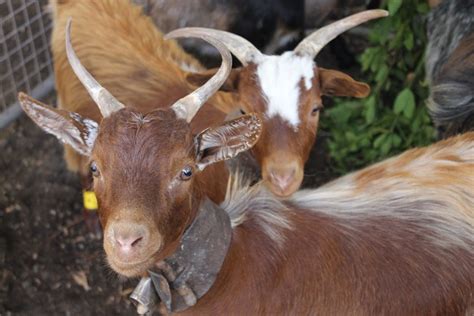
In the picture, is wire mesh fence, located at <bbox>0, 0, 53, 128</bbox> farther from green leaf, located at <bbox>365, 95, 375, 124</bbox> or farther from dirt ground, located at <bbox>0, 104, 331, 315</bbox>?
green leaf, located at <bbox>365, 95, 375, 124</bbox>

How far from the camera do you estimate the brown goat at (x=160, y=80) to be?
12.1 ft

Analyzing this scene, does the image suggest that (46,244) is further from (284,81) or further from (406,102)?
(406,102)

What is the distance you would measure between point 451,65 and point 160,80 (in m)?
1.82

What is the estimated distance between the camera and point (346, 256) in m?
3.07

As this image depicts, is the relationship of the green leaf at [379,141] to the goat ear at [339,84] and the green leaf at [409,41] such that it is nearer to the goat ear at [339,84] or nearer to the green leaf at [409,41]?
the green leaf at [409,41]

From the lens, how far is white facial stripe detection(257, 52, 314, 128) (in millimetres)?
3738

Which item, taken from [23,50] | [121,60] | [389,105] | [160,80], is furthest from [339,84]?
[23,50]

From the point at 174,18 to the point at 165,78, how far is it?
683 millimetres

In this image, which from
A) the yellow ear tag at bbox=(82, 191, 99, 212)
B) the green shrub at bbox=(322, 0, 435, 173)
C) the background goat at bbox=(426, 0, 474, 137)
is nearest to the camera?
the background goat at bbox=(426, 0, 474, 137)

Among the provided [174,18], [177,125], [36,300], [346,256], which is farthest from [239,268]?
[174,18]

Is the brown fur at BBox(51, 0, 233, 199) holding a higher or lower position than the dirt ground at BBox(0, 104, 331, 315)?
higher

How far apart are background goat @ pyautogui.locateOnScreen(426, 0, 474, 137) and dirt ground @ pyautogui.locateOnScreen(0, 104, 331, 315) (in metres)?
0.96

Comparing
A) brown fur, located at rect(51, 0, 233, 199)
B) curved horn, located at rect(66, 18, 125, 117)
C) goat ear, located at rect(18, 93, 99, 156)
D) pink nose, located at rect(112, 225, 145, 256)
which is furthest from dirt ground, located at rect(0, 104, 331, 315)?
pink nose, located at rect(112, 225, 145, 256)

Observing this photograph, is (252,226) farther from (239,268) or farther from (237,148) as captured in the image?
(237,148)
